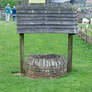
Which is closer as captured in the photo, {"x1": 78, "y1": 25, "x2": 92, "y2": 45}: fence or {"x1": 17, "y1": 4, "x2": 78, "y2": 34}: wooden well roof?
{"x1": 17, "y1": 4, "x2": 78, "y2": 34}: wooden well roof

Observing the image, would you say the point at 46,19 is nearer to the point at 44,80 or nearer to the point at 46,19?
the point at 46,19

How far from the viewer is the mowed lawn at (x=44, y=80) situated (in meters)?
8.52

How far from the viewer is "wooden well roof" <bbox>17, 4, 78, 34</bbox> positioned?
948 centimetres

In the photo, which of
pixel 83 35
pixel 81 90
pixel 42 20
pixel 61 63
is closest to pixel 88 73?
pixel 61 63

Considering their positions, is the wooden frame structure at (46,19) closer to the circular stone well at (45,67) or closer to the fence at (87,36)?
the circular stone well at (45,67)

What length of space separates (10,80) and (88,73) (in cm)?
292

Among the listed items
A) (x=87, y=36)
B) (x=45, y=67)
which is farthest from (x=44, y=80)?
(x=87, y=36)

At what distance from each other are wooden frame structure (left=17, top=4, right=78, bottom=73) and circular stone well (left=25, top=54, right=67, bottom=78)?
102 centimetres

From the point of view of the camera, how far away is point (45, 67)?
9383 mm

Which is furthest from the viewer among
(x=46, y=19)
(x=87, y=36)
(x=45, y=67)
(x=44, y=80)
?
(x=87, y=36)

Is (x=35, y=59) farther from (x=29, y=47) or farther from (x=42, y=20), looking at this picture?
(x=29, y=47)

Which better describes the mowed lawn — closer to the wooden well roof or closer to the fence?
the fence

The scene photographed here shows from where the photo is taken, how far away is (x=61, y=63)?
964 centimetres

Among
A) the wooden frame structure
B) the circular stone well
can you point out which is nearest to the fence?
the wooden frame structure
